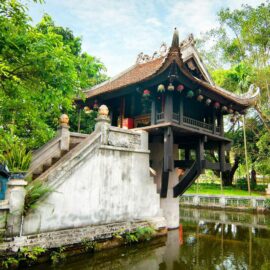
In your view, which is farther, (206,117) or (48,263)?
(206,117)

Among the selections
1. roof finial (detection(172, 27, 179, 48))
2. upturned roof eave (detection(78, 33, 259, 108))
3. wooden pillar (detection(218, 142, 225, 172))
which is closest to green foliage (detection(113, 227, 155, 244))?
wooden pillar (detection(218, 142, 225, 172))

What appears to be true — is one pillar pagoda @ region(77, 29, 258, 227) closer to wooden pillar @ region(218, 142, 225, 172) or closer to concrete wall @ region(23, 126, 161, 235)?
wooden pillar @ region(218, 142, 225, 172)

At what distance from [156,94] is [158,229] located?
446cm

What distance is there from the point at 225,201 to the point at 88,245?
1343cm

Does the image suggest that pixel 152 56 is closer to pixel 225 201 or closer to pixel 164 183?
pixel 164 183

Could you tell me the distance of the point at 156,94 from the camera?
8.84m

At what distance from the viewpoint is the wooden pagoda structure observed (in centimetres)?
805

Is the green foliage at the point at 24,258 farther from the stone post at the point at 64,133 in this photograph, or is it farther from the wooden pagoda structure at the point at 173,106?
the wooden pagoda structure at the point at 173,106

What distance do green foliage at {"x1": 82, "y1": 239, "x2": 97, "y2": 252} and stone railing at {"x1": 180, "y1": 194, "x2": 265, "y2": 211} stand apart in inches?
512

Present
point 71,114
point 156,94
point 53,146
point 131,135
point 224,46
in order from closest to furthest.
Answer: point 53,146 → point 131,135 → point 156,94 → point 71,114 → point 224,46

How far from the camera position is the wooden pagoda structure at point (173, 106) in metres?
8.05

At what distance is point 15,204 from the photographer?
17.2 feet

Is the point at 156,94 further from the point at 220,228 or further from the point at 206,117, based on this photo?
the point at 220,228

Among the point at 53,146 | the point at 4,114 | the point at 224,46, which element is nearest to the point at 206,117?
the point at 53,146
